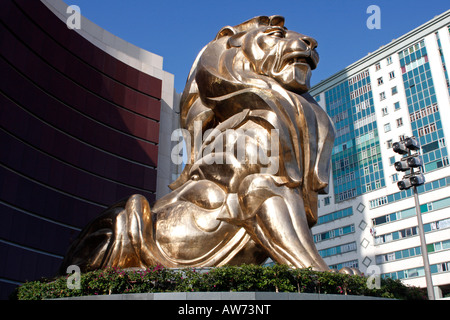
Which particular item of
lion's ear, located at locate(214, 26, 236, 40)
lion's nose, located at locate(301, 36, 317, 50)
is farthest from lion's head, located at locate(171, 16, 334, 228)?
lion's ear, located at locate(214, 26, 236, 40)

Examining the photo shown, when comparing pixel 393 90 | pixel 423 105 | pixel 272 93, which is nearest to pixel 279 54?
pixel 272 93

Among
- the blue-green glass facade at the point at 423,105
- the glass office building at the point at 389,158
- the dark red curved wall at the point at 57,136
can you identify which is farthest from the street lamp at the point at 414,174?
the blue-green glass facade at the point at 423,105

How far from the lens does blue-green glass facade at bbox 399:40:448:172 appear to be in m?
42.0

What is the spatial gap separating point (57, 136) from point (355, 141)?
33064 mm

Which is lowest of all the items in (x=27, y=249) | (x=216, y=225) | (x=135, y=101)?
(x=216, y=225)

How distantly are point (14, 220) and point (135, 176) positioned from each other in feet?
34.7

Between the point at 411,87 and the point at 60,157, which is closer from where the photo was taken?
the point at 60,157

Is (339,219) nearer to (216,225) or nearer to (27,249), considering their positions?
(27,249)

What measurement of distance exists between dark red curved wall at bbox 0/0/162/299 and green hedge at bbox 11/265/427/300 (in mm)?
16270

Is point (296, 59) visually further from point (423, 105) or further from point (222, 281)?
point (423, 105)

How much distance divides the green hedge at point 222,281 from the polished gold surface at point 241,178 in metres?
0.79

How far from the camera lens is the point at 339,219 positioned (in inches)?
1982

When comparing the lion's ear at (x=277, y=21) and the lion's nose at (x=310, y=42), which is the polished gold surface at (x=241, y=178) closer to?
the lion's nose at (x=310, y=42)
